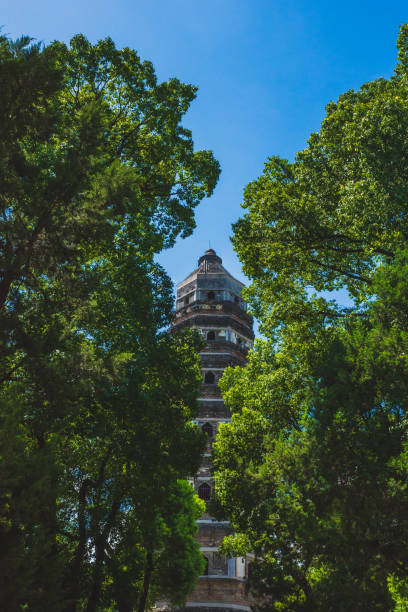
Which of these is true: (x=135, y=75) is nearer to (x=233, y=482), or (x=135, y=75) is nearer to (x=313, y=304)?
(x=313, y=304)

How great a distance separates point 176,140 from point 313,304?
6.88 m

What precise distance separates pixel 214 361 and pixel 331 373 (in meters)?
21.1

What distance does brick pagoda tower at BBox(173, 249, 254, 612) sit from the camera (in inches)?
1019

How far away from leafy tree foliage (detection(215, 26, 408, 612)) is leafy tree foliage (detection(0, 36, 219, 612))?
281 centimetres

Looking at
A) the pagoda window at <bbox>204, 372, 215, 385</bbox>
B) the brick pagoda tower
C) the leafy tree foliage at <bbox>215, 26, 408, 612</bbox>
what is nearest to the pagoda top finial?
the brick pagoda tower

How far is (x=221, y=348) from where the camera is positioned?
111 feet

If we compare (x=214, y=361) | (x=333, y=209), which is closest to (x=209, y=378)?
(x=214, y=361)

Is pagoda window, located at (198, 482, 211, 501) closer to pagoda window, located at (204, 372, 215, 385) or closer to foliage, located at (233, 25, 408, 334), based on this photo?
pagoda window, located at (204, 372, 215, 385)

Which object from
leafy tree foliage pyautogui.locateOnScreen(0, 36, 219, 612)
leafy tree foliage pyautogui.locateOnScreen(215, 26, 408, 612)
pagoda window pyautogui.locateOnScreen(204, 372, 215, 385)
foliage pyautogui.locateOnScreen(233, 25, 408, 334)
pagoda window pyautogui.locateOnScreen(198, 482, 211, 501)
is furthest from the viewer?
pagoda window pyautogui.locateOnScreen(204, 372, 215, 385)

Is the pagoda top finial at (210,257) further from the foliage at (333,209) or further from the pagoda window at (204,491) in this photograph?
the foliage at (333,209)

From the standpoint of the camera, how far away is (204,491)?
29.3 m

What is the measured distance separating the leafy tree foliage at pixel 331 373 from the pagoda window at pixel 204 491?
10.6m

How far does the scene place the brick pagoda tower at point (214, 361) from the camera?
25.9 m

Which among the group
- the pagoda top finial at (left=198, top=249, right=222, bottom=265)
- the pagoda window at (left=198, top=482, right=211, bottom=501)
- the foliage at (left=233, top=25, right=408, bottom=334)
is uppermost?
the pagoda top finial at (left=198, top=249, right=222, bottom=265)
